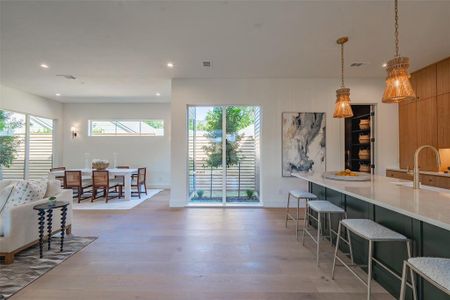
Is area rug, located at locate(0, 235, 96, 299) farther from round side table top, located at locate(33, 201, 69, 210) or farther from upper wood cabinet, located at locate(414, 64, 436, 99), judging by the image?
upper wood cabinet, located at locate(414, 64, 436, 99)

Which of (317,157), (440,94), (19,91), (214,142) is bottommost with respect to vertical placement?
(317,157)

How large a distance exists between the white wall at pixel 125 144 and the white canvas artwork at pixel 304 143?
14.3 ft

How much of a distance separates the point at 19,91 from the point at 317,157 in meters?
7.88

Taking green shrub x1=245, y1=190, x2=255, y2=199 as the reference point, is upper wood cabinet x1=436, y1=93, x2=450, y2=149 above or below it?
above

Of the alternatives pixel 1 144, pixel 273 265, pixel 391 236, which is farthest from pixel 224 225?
pixel 1 144

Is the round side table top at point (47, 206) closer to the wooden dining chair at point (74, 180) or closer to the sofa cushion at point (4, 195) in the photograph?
the sofa cushion at point (4, 195)

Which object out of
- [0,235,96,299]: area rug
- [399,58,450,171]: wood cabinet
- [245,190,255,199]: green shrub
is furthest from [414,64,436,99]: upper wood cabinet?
[0,235,96,299]: area rug

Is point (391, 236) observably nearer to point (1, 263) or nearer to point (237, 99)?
point (1, 263)

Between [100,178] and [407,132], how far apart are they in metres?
7.09

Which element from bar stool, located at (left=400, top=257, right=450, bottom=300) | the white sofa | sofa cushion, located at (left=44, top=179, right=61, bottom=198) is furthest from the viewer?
sofa cushion, located at (left=44, top=179, right=61, bottom=198)

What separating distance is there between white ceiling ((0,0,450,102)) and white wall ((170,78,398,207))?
10.7 inches

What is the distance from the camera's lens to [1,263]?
2.73 meters

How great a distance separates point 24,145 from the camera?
7039 mm

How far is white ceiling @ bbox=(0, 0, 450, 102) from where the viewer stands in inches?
115
